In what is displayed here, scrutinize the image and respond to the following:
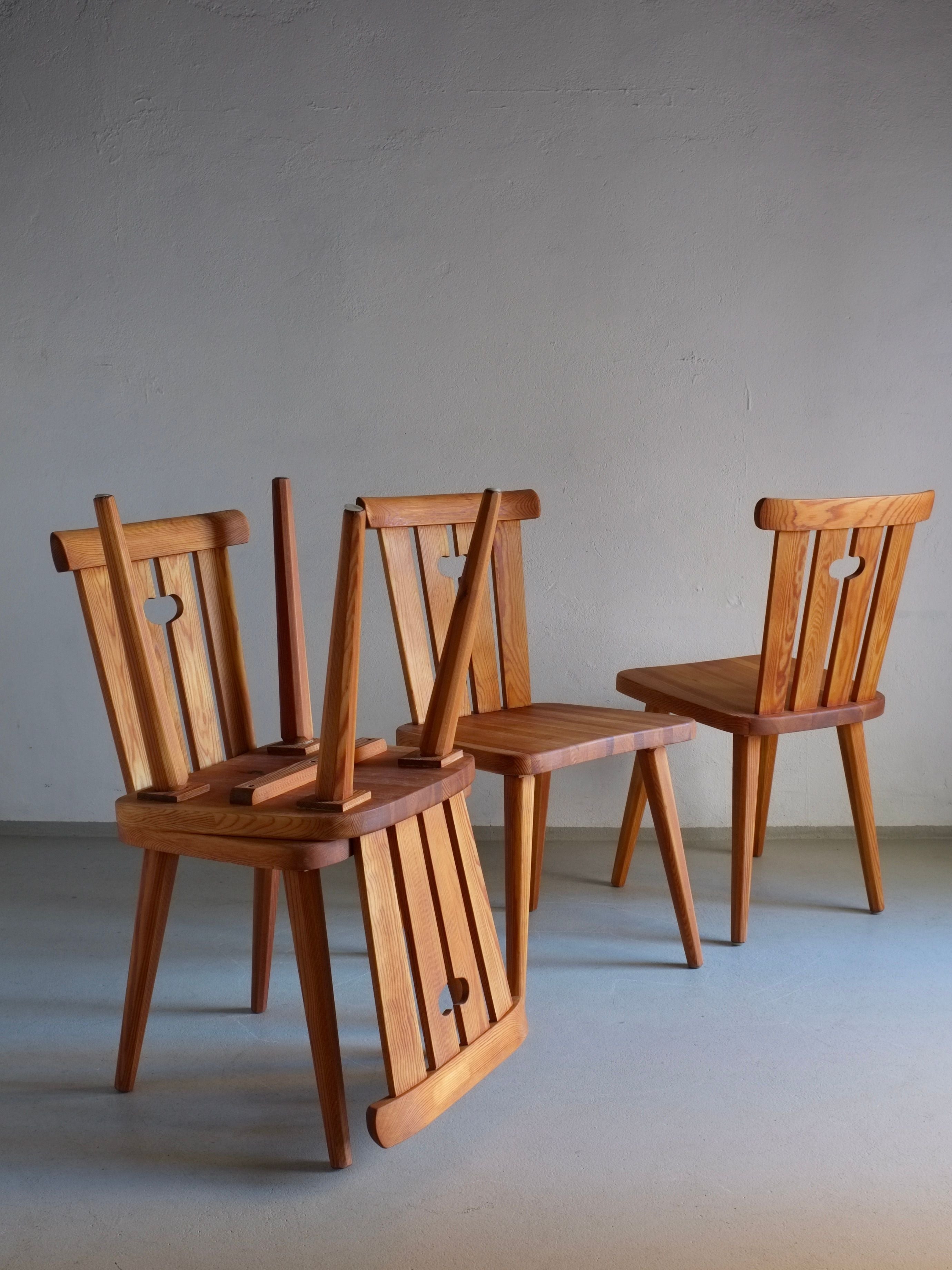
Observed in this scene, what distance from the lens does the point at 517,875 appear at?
6.49 feet

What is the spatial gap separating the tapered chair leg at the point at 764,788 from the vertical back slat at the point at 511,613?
2.11ft

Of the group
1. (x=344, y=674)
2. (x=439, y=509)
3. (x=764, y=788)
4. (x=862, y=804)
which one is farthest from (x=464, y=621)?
(x=764, y=788)

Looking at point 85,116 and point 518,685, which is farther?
point 85,116

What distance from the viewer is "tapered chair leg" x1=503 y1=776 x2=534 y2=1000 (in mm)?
1980

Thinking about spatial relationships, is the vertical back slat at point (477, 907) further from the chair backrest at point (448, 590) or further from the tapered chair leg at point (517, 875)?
the chair backrest at point (448, 590)

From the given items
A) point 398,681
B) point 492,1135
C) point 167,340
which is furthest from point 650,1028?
point 167,340

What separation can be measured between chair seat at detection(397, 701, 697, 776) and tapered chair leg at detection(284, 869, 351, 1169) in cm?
51

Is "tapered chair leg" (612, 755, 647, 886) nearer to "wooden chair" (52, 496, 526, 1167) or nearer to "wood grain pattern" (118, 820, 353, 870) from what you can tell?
"wooden chair" (52, 496, 526, 1167)

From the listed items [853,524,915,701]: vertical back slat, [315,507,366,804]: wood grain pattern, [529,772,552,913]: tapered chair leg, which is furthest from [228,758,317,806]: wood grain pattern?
[853,524,915,701]: vertical back slat

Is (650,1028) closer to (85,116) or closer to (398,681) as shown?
(398,681)

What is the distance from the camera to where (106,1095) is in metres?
1.77

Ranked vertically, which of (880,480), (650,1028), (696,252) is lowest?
(650,1028)

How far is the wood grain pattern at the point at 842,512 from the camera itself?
6.81 feet

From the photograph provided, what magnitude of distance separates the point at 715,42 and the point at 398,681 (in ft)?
5.50
